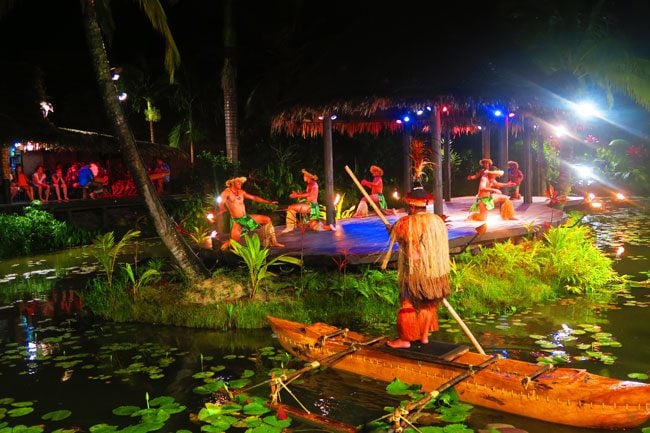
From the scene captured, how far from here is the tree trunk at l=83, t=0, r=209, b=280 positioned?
8727 millimetres

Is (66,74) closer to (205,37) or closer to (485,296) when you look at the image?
(205,37)

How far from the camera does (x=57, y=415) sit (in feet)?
17.9

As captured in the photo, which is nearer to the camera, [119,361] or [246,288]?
[119,361]

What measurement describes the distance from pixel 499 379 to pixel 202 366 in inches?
123

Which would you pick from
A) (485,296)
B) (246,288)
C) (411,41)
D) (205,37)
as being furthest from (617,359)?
(205,37)

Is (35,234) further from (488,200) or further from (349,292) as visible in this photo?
(488,200)

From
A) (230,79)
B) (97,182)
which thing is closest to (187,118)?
(97,182)

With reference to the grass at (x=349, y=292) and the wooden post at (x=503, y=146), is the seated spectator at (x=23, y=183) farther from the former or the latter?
the wooden post at (x=503, y=146)

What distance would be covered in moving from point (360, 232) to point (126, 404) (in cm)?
690

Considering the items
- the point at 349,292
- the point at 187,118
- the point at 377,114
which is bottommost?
the point at 349,292

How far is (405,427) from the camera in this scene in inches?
186

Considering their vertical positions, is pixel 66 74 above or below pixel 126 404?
above

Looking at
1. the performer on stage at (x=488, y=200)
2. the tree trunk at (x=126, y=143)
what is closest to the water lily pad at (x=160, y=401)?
the tree trunk at (x=126, y=143)

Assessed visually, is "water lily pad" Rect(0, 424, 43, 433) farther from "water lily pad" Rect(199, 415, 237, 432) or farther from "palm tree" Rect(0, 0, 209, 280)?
"palm tree" Rect(0, 0, 209, 280)
